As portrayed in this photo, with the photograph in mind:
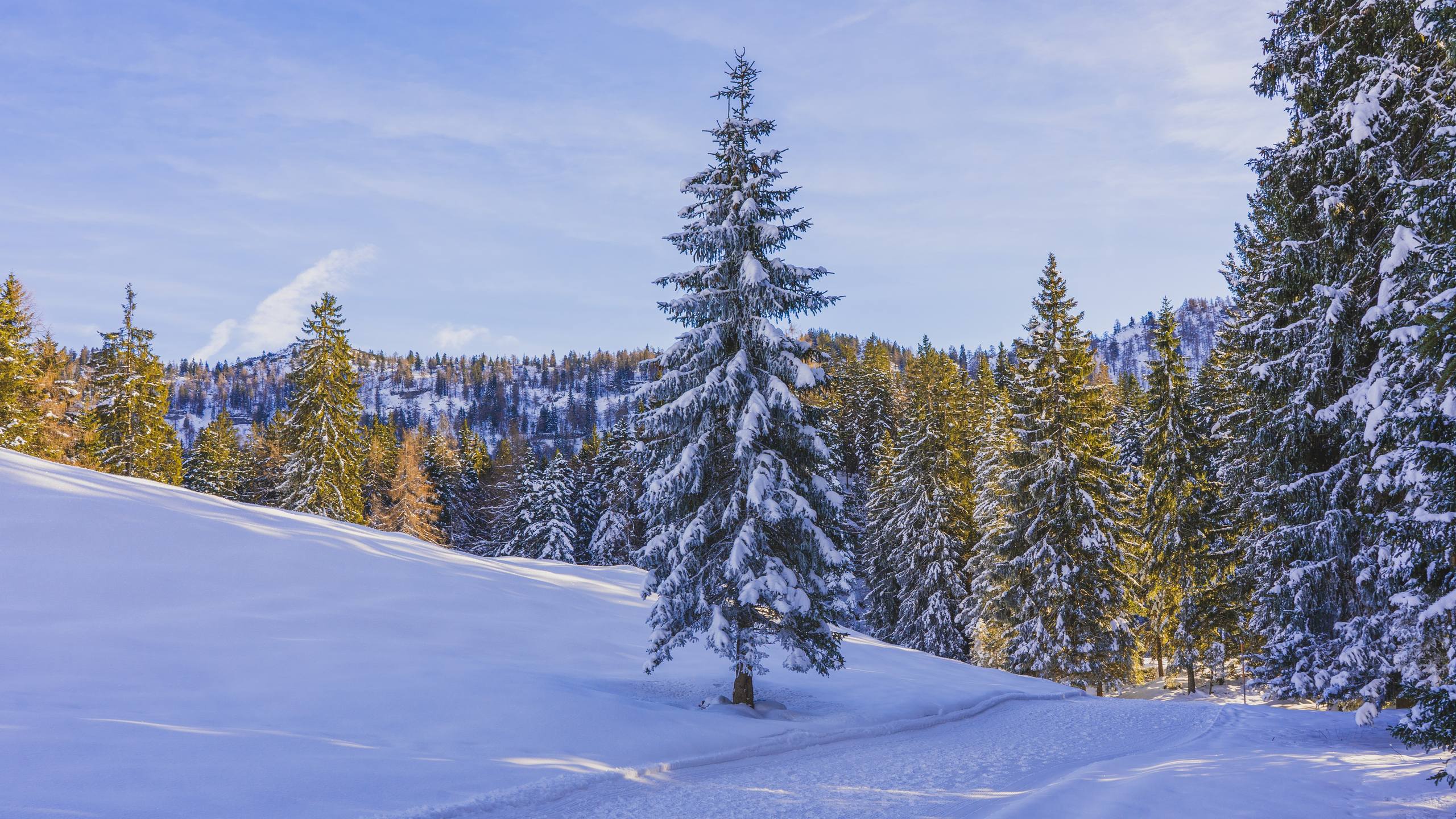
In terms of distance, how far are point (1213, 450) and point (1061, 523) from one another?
28.2 feet

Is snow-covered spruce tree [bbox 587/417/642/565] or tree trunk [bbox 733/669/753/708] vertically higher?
snow-covered spruce tree [bbox 587/417/642/565]

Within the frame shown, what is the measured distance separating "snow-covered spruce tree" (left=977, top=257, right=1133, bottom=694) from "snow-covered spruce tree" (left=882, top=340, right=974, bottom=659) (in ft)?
25.4

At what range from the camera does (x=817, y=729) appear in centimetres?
1342

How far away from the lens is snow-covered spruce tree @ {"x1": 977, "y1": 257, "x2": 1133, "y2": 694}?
2725cm

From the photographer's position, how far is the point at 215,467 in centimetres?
6109

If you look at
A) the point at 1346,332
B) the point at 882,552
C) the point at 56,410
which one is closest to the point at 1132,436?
the point at 882,552

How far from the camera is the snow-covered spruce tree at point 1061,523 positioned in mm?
27250

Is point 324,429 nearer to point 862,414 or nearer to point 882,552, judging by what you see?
point 882,552

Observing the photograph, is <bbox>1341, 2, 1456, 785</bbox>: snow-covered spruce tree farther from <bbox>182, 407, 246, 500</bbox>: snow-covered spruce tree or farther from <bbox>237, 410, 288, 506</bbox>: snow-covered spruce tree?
<bbox>182, 407, 246, 500</bbox>: snow-covered spruce tree

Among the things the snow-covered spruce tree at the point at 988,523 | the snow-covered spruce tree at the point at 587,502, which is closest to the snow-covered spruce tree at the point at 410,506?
the snow-covered spruce tree at the point at 587,502

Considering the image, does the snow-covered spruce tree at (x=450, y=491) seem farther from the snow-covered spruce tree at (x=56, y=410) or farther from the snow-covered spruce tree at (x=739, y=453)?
the snow-covered spruce tree at (x=739, y=453)

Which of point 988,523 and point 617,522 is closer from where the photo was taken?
point 988,523

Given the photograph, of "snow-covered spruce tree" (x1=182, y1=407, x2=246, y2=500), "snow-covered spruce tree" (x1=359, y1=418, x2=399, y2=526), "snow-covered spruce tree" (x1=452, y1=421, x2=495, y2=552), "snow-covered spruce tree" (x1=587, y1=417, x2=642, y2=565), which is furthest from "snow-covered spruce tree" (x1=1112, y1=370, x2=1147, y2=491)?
"snow-covered spruce tree" (x1=182, y1=407, x2=246, y2=500)

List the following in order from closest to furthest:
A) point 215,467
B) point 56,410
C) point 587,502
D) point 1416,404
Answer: point 1416,404 < point 56,410 < point 215,467 < point 587,502
